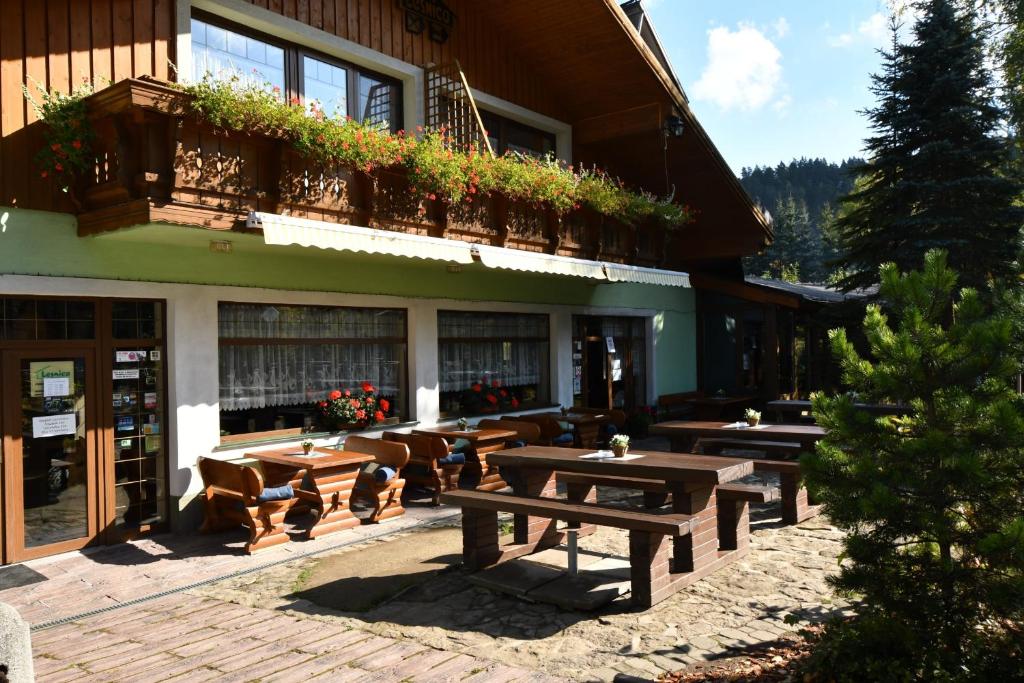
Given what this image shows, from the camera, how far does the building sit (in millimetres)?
6949

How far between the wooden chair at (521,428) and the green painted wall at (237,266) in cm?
200

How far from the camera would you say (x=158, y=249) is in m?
7.80

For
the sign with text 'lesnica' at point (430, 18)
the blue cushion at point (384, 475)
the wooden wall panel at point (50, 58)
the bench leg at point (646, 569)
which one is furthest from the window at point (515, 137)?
the bench leg at point (646, 569)

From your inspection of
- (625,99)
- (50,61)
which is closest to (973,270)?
(625,99)

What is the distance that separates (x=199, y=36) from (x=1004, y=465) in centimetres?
865

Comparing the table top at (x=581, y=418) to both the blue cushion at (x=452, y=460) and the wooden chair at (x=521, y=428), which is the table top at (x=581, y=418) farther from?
the blue cushion at (x=452, y=460)

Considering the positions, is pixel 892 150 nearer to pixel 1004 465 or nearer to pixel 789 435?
pixel 789 435

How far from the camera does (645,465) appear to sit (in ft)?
19.8

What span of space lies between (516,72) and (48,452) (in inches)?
350


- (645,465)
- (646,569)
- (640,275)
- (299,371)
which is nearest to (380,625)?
(646,569)

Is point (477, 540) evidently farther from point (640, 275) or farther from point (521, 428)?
point (640, 275)

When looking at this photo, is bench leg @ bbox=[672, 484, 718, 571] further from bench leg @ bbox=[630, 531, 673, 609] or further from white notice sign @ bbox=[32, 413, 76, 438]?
white notice sign @ bbox=[32, 413, 76, 438]

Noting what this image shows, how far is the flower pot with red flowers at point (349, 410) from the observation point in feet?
31.0

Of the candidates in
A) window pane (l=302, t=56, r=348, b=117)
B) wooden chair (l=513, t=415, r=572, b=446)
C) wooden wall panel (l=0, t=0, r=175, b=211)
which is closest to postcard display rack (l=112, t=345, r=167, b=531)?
wooden wall panel (l=0, t=0, r=175, b=211)
